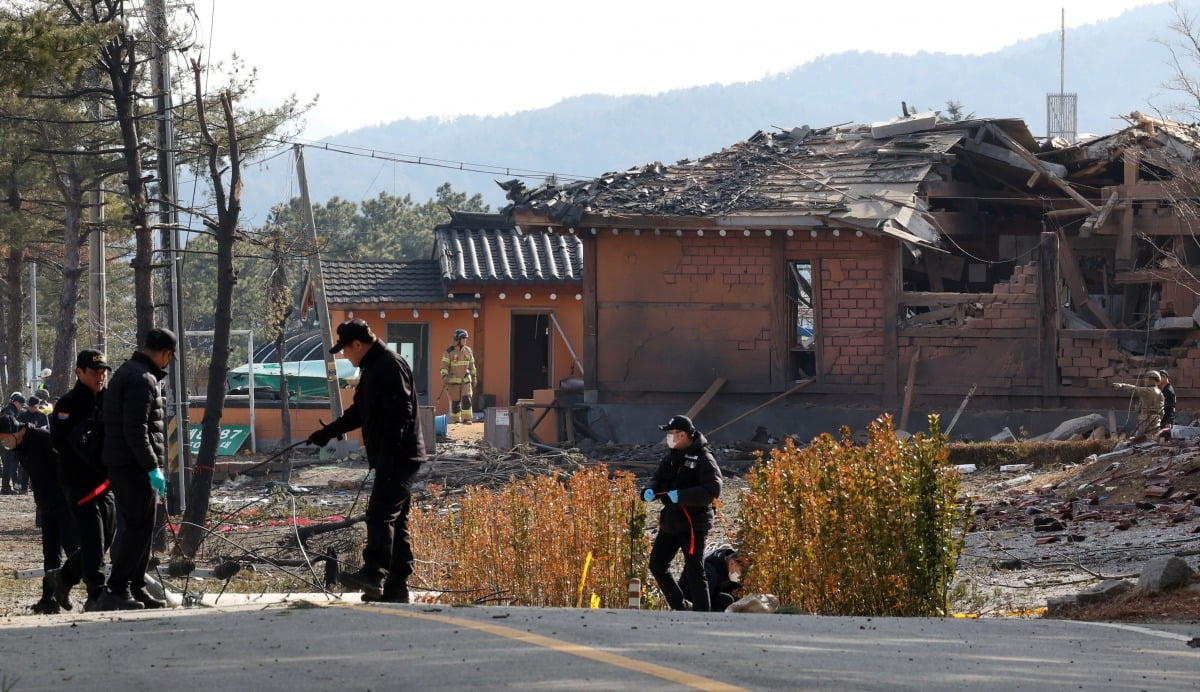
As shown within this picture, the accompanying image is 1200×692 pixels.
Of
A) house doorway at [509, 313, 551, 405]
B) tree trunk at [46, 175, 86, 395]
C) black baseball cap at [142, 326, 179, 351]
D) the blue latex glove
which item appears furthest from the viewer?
house doorway at [509, 313, 551, 405]

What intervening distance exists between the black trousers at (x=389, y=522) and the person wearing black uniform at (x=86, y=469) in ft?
6.64

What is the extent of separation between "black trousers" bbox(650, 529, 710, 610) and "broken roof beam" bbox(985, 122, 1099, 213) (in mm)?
14272

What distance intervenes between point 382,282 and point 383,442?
91.2 ft

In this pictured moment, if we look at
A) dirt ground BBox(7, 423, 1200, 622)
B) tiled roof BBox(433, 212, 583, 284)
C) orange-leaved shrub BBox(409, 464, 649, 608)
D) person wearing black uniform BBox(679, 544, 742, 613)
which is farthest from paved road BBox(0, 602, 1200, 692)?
tiled roof BBox(433, 212, 583, 284)

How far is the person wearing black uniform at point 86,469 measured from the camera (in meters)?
10.1

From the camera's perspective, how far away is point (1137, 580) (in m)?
11.5

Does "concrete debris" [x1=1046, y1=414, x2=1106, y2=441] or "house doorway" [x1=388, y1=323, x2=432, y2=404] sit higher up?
"house doorway" [x1=388, y1=323, x2=432, y2=404]

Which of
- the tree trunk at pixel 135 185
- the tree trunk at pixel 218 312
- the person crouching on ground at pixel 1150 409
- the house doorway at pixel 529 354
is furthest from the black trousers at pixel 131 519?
the house doorway at pixel 529 354

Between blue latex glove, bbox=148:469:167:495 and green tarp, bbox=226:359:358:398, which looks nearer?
blue latex glove, bbox=148:469:167:495

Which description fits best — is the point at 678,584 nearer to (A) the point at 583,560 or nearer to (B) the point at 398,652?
(A) the point at 583,560

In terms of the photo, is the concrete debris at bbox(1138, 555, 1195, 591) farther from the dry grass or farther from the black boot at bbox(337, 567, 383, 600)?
the black boot at bbox(337, 567, 383, 600)

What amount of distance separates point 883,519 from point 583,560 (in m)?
2.58

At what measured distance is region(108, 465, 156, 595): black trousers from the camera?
959 cm

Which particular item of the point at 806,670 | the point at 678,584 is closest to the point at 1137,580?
the point at 678,584
